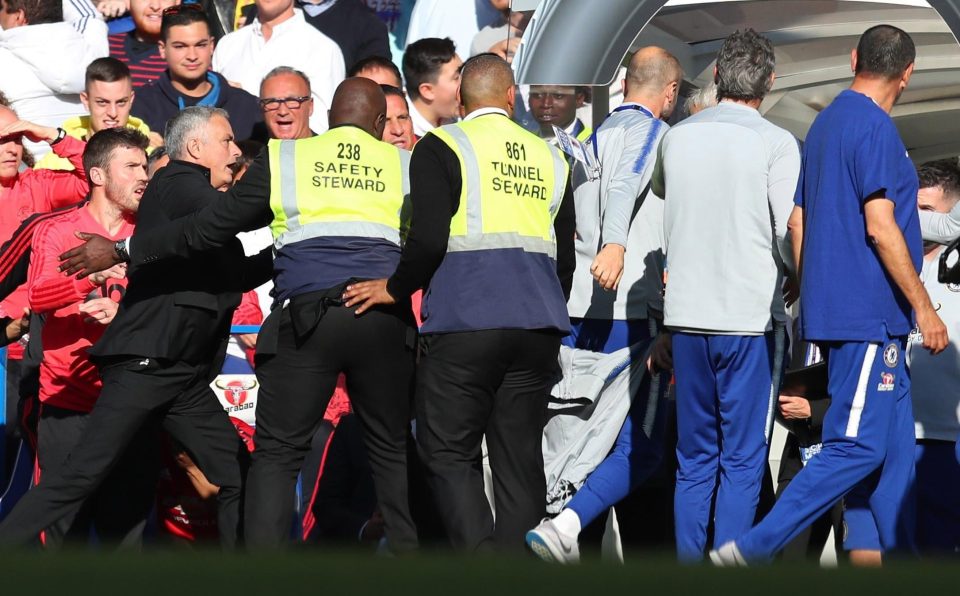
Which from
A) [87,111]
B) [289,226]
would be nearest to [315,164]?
[289,226]

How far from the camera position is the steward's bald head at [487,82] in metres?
5.26

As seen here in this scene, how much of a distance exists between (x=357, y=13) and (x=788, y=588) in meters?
7.63

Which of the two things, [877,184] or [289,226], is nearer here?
[877,184]

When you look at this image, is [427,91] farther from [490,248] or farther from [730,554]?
[730,554]

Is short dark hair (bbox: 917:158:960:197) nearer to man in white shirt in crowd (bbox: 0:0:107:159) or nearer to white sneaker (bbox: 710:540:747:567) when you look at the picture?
white sneaker (bbox: 710:540:747:567)

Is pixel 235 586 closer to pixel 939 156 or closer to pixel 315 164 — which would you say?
pixel 315 164

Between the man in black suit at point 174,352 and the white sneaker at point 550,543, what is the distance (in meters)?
1.23

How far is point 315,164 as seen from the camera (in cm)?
523

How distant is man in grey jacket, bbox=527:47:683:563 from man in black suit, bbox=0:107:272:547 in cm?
134

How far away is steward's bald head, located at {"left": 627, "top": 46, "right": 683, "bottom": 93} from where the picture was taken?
19.5 feet

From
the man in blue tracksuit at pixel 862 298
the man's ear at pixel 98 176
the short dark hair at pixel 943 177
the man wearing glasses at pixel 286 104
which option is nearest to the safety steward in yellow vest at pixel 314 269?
the man's ear at pixel 98 176

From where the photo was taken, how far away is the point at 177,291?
559 cm

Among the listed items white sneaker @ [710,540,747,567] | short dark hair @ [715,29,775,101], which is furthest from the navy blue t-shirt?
white sneaker @ [710,540,747,567]

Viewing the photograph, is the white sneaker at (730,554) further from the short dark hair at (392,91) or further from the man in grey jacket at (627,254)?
the short dark hair at (392,91)
